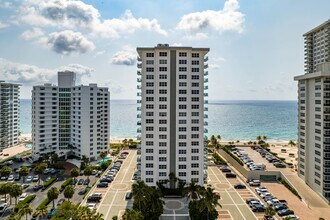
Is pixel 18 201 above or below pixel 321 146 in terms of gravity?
below

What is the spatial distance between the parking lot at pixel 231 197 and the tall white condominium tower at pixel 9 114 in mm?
75615

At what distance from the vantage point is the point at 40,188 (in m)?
55.9

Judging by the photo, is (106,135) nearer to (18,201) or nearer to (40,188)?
(40,188)

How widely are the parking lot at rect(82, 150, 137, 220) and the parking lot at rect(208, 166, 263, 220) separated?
17.7 meters

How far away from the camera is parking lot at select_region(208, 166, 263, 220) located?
142ft

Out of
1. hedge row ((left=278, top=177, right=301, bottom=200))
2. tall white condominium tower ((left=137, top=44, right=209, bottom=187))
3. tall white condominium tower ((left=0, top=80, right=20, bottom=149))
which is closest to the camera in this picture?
hedge row ((left=278, top=177, right=301, bottom=200))

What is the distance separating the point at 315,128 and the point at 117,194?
44181 mm

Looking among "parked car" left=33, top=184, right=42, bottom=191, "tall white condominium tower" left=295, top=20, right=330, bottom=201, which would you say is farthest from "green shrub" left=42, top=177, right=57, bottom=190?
"tall white condominium tower" left=295, top=20, right=330, bottom=201

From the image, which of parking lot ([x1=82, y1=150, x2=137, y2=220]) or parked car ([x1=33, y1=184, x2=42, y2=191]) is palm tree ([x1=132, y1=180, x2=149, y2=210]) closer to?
parking lot ([x1=82, y1=150, x2=137, y2=220])

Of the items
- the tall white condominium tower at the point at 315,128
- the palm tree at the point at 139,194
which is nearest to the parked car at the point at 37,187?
the palm tree at the point at 139,194

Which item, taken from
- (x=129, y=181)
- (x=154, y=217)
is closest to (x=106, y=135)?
(x=129, y=181)

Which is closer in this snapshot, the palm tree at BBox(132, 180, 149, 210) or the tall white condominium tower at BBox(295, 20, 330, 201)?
the palm tree at BBox(132, 180, 149, 210)

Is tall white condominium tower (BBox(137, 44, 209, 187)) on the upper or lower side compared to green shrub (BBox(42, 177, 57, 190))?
upper

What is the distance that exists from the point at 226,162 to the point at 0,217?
5880 cm
